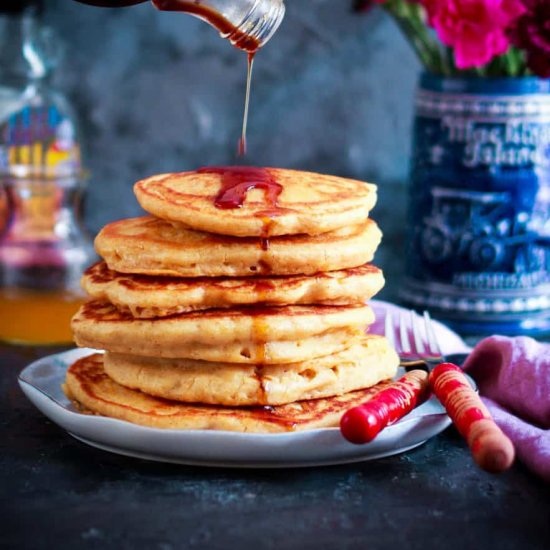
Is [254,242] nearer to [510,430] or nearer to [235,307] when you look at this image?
[235,307]

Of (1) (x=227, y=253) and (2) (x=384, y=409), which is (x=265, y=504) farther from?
(1) (x=227, y=253)

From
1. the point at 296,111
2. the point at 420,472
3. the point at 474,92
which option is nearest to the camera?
the point at 420,472

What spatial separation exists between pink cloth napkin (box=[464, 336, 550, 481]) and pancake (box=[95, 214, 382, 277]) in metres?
0.31

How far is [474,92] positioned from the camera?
6.56ft

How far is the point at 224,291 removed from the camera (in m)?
1.25

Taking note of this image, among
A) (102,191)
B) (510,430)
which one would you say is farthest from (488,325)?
(102,191)

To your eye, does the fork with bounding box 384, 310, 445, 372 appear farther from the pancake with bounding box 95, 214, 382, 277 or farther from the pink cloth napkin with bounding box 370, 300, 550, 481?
the pancake with bounding box 95, 214, 382, 277

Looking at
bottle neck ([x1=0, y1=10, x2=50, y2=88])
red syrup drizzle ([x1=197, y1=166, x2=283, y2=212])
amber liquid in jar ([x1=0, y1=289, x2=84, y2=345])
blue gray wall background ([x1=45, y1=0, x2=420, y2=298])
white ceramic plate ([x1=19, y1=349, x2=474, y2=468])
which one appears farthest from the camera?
blue gray wall background ([x1=45, y1=0, x2=420, y2=298])

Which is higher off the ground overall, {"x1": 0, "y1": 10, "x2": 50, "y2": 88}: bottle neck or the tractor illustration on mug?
{"x1": 0, "y1": 10, "x2": 50, "y2": 88}: bottle neck

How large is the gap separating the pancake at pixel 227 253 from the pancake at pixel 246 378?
120 millimetres

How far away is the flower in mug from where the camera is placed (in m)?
1.78

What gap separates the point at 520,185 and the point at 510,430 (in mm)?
799

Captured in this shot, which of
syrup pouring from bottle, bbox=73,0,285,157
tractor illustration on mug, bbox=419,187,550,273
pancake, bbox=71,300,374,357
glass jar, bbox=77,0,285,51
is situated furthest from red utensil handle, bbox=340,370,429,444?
tractor illustration on mug, bbox=419,187,550,273

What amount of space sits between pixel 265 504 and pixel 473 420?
0.26 metres
